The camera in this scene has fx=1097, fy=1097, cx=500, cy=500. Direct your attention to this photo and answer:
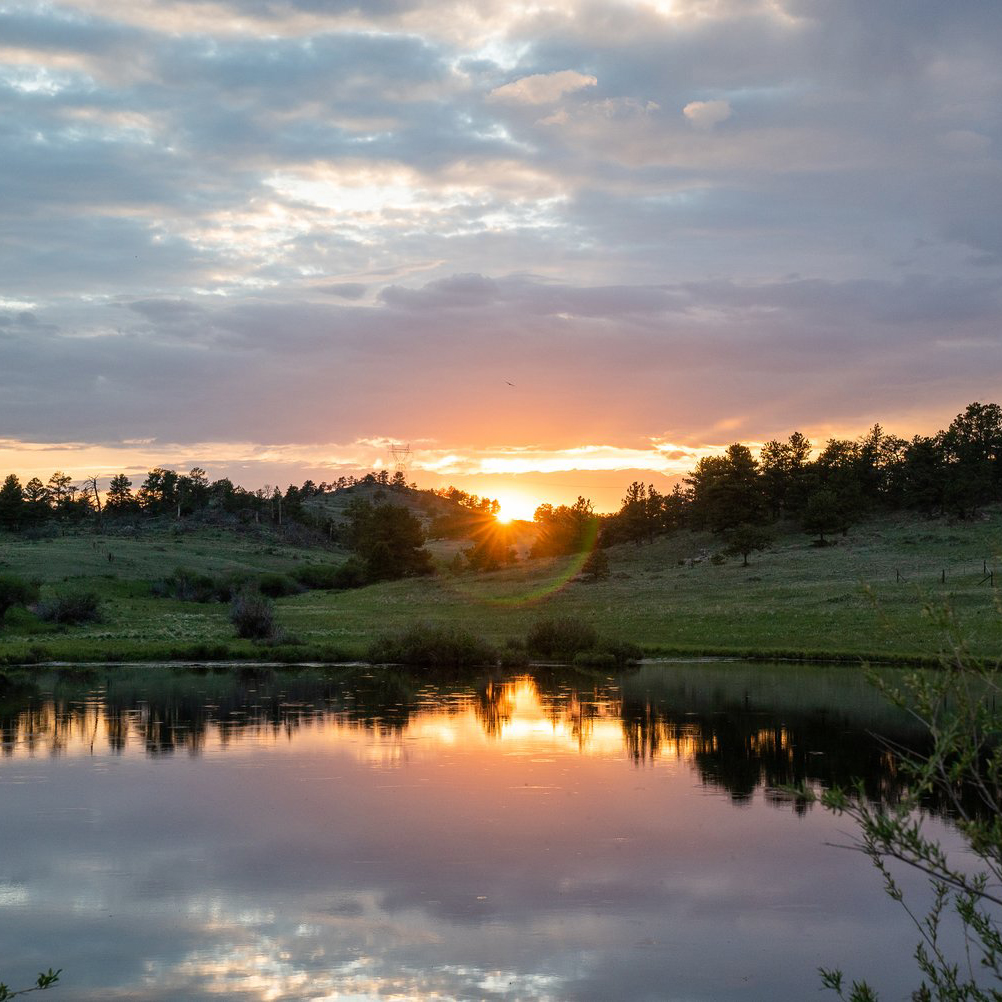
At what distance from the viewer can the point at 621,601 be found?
71.5 metres

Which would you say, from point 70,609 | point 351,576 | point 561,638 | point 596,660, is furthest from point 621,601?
point 351,576

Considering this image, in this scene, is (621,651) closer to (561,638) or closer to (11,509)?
(561,638)

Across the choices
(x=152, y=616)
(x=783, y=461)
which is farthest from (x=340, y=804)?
(x=783, y=461)

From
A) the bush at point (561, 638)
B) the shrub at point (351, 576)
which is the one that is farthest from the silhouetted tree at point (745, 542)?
the bush at point (561, 638)

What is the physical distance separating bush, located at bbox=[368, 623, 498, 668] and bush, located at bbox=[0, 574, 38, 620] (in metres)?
21.7

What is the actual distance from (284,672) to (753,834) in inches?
1127

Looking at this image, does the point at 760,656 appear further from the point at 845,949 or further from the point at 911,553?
the point at 911,553

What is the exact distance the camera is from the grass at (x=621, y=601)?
159ft

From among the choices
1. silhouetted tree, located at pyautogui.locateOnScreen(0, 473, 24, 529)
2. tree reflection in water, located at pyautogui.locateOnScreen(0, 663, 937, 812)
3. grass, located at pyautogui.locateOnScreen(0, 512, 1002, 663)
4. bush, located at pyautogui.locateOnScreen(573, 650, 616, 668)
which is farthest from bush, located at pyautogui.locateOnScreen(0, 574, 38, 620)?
silhouetted tree, located at pyautogui.locateOnScreen(0, 473, 24, 529)

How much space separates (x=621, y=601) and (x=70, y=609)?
33436 millimetres

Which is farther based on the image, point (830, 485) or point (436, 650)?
point (830, 485)

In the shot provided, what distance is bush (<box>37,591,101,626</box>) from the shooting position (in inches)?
2303

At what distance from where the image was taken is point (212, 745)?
27359 millimetres

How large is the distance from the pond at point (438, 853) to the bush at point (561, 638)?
15.8 metres
